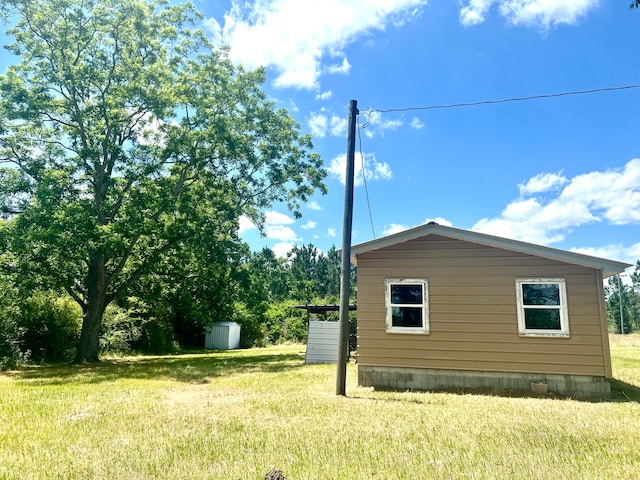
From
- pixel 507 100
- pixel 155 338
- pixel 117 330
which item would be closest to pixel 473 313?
pixel 507 100

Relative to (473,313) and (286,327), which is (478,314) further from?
(286,327)

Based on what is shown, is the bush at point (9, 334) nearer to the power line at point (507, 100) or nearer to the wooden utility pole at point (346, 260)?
the wooden utility pole at point (346, 260)

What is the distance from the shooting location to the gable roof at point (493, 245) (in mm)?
8609

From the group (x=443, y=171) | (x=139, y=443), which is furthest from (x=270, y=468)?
(x=443, y=171)

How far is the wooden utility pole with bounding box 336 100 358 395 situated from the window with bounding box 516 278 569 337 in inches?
152

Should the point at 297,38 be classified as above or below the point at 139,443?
above

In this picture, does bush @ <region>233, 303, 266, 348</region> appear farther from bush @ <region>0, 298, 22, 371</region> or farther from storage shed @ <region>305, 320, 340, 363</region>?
bush @ <region>0, 298, 22, 371</region>

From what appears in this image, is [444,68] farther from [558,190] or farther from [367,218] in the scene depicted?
[558,190]

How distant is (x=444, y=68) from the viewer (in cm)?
1280

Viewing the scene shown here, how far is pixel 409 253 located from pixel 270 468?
6.64 metres

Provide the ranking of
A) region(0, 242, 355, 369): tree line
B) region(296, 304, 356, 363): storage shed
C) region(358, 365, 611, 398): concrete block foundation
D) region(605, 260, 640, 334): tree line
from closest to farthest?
1. region(358, 365, 611, 398): concrete block foundation
2. region(296, 304, 356, 363): storage shed
3. region(0, 242, 355, 369): tree line
4. region(605, 260, 640, 334): tree line

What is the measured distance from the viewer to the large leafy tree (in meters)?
14.7

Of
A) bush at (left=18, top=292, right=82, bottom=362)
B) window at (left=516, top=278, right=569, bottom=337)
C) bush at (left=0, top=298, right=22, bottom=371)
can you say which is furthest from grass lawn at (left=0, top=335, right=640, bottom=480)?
bush at (left=18, top=292, right=82, bottom=362)

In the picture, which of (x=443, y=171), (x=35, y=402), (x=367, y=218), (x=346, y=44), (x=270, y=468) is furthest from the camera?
(x=443, y=171)
